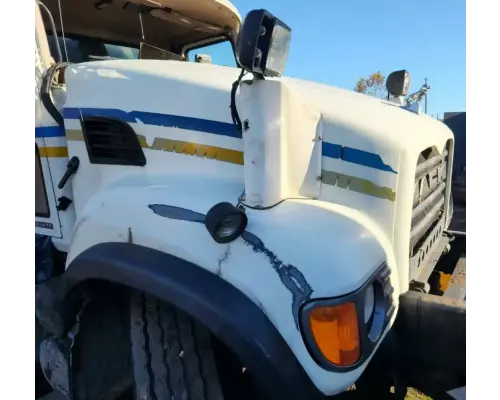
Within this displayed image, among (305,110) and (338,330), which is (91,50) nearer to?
(305,110)

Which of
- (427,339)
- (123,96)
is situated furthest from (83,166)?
(427,339)

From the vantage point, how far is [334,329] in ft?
4.75

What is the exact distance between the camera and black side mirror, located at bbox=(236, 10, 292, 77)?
1.58m

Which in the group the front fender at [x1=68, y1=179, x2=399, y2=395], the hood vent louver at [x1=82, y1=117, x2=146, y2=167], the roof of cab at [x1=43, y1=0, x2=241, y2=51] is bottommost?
the front fender at [x1=68, y1=179, x2=399, y2=395]

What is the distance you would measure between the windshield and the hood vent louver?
31.9 inches

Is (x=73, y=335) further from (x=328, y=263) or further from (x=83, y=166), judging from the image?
(x=328, y=263)

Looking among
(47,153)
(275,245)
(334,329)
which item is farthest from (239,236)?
(47,153)

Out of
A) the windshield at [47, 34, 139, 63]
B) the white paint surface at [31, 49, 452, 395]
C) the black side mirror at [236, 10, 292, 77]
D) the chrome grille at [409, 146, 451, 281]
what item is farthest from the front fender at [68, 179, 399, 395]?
the windshield at [47, 34, 139, 63]

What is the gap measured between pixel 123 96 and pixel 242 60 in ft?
2.57

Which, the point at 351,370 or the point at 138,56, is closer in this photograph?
the point at 351,370

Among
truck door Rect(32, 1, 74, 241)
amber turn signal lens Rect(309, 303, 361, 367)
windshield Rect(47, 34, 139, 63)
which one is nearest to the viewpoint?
amber turn signal lens Rect(309, 303, 361, 367)

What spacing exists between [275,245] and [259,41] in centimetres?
71

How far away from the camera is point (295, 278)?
4.92 ft

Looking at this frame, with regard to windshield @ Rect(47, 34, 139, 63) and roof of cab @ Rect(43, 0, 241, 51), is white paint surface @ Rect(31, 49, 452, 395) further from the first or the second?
roof of cab @ Rect(43, 0, 241, 51)
